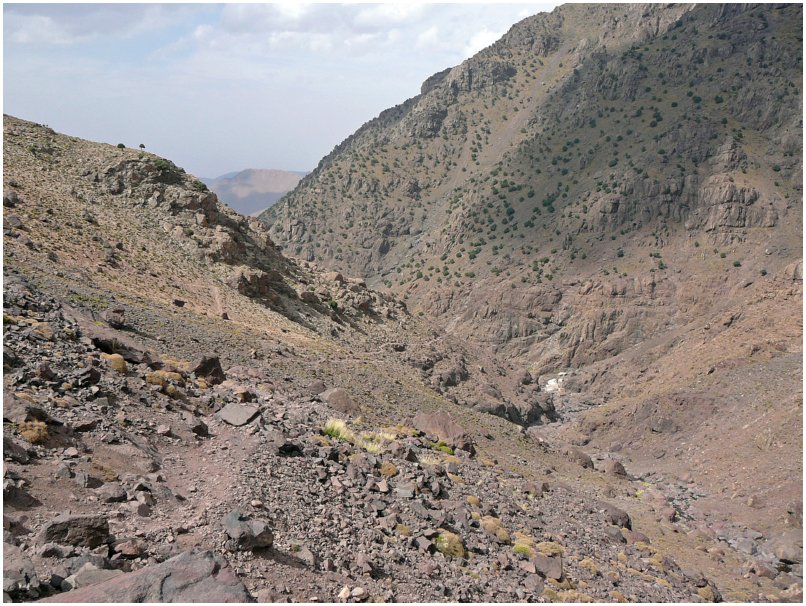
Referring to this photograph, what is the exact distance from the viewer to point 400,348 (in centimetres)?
3769

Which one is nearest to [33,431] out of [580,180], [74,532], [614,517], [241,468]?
[74,532]

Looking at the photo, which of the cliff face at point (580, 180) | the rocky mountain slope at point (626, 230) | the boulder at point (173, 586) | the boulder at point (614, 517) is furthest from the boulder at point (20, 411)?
the cliff face at point (580, 180)

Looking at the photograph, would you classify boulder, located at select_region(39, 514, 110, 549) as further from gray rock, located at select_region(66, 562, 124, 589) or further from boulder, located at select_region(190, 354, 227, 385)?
boulder, located at select_region(190, 354, 227, 385)

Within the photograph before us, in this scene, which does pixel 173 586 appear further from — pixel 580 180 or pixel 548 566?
pixel 580 180

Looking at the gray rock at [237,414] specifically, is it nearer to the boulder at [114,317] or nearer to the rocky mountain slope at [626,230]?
the boulder at [114,317]

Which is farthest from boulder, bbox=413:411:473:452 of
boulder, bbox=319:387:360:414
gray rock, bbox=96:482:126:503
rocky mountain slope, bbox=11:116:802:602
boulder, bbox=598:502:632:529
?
gray rock, bbox=96:482:126:503

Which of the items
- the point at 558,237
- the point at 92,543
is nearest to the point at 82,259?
the point at 92,543

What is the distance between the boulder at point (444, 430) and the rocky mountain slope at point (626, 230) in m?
10.7

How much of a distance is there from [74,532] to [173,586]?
181cm

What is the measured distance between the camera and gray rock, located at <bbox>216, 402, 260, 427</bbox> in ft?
43.8

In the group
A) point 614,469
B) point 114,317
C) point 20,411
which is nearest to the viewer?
point 20,411

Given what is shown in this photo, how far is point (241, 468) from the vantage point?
11.2 metres

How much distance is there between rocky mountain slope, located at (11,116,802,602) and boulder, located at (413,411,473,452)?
0.07m

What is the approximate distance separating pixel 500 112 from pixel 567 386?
58.6 meters
